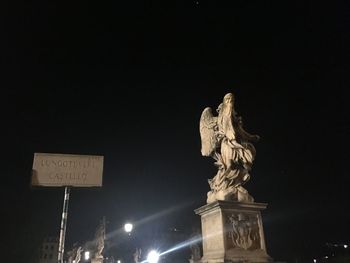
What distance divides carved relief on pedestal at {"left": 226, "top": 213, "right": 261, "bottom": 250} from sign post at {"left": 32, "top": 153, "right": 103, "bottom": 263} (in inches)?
124

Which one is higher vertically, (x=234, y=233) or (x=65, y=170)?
(x=65, y=170)

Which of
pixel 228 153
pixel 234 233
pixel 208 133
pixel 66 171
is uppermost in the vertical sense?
pixel 208 133

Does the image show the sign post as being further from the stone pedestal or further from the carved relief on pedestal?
the carved relief on pedestal

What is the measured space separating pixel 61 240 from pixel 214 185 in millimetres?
3471

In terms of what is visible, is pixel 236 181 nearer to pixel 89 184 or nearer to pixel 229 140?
pixel 229 140

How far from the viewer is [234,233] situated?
724cm

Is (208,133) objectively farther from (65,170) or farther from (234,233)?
(65,170)

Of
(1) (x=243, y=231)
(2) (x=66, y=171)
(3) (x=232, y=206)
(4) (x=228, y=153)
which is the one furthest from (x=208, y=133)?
(2) (x=66, y=171)

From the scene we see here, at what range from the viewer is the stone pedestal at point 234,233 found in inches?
279

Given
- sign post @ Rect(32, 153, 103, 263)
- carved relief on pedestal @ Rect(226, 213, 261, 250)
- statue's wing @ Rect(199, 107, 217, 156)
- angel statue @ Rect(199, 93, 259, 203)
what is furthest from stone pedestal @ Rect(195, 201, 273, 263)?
sign post @ Rect(32, 153, 103, 263)

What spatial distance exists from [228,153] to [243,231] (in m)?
1.75

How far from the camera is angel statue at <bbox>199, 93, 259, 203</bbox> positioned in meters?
7.82

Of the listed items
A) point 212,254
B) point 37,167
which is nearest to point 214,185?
point 212,254

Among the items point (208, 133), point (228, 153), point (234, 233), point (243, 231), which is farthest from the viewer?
point (208, 133)
